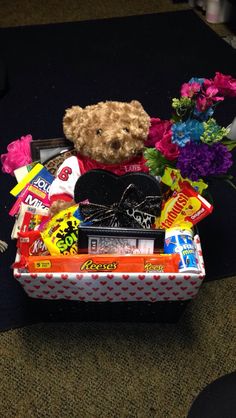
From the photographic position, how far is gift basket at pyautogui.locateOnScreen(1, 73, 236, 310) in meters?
0.97

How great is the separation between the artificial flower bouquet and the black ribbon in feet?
0.40

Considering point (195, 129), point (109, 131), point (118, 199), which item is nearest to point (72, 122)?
point (109, 131)

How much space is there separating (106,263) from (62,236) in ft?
0.45

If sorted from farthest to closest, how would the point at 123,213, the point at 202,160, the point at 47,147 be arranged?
the point at 47,147 < the point at 123,213 < the point at 202,160

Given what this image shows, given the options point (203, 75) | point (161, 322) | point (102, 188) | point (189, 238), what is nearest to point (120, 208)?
point (102, 188)

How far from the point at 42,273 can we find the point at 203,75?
4.97ft

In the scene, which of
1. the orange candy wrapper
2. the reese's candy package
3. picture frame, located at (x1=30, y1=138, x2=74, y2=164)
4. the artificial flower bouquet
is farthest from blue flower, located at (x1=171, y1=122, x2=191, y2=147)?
picture frame, located at (x1=30, y1=138, x2=74, y2=164)

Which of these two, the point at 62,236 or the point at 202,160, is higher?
the point at 202,160

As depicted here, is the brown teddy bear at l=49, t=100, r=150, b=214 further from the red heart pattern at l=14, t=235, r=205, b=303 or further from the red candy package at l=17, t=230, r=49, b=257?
the red heart pattern at l=14, t=235, r=205, b=303

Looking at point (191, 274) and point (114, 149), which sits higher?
point (114, 149)

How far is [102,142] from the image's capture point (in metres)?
1.09

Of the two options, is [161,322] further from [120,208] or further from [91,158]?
[91,158]

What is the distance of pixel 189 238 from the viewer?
40.8 inches

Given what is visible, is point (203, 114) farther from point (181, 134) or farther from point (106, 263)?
point (106, 263)
